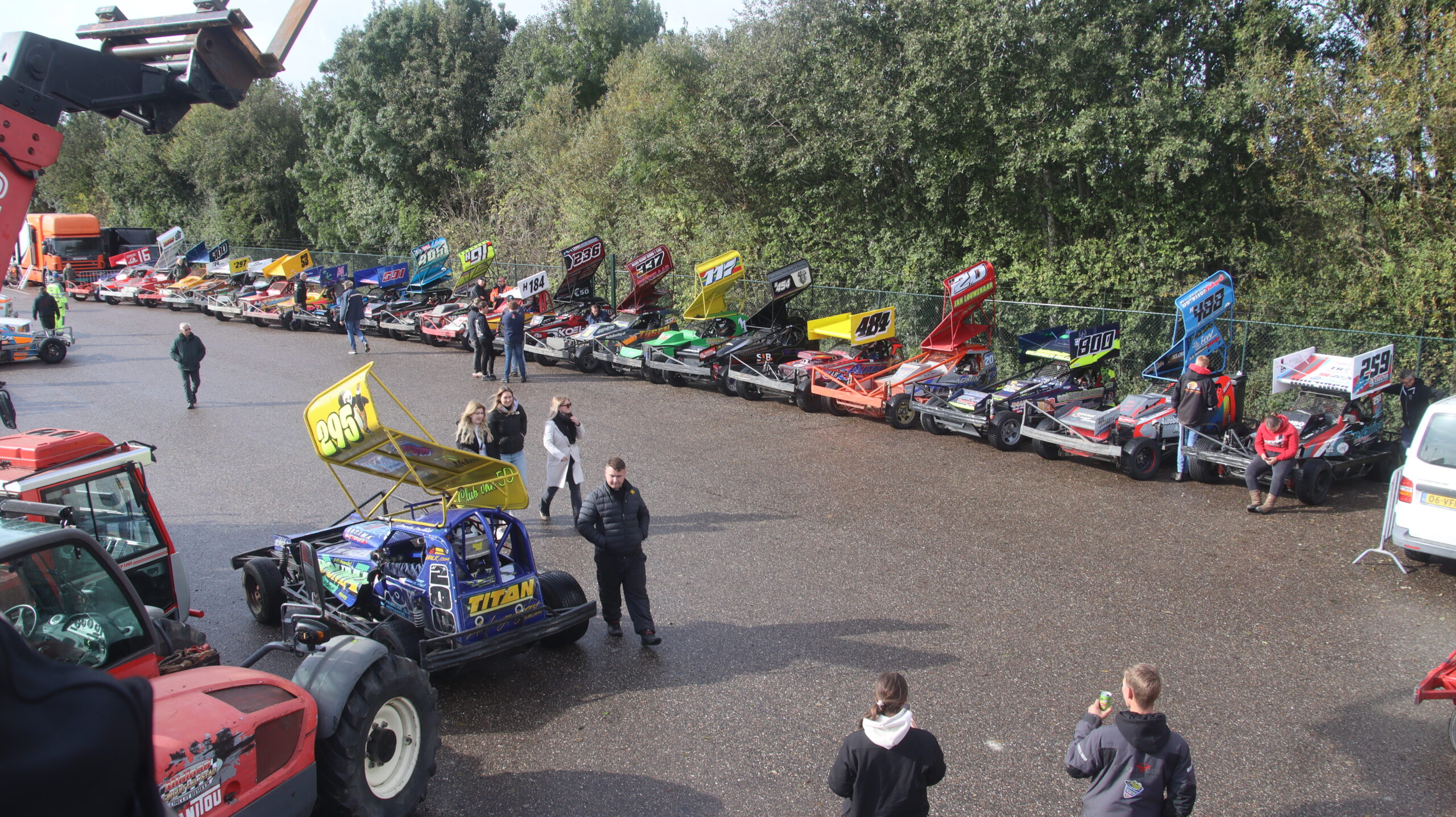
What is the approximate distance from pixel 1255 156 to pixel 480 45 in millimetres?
29904

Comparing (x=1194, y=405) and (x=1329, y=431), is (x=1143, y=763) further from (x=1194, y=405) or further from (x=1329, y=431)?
(x=1329, y=431)

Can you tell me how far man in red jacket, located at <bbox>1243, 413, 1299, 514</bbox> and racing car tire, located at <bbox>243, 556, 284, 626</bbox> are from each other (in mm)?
9883

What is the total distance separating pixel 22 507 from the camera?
503 cm

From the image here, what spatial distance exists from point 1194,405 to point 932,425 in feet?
12.2

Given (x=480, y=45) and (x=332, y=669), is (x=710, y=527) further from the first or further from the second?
(x=480, y=45)

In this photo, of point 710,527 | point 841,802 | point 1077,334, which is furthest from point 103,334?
point 841,802

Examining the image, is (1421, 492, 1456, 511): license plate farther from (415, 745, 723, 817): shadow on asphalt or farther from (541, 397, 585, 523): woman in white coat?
(541, 397, 585, 523): woman in white coat

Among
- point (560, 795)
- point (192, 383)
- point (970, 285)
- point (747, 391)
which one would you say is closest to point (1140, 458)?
point (970, 285)

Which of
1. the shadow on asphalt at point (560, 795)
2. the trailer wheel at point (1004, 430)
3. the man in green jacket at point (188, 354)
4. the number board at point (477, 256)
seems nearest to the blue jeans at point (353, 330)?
the number board at point (477, 256)

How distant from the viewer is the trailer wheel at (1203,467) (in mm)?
10906

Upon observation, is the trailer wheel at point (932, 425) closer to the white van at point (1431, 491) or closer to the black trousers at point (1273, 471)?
the black trousers at point (1273, 471)

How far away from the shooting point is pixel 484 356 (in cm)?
1795

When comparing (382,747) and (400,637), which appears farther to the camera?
(400,637)

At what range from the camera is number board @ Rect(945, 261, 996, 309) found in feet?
46.6
